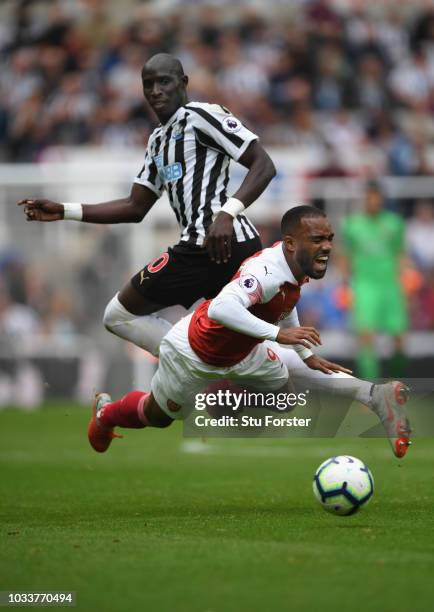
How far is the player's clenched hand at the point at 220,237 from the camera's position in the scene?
7164 mm

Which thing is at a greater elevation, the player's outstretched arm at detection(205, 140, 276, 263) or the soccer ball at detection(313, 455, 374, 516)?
the player's outstretched arm at detection(205, 140, 276, 263)

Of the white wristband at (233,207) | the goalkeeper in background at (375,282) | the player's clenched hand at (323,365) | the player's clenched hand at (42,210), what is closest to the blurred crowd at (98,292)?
the goalkeeper in background at (375,282)

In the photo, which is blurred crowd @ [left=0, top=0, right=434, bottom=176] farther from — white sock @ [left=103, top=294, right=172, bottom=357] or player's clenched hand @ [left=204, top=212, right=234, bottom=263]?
player's clenched hand @ [left=204, top=212, right=234, bottom=263]

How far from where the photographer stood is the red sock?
26.1 feet

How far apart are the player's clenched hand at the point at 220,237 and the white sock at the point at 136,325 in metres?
1.23

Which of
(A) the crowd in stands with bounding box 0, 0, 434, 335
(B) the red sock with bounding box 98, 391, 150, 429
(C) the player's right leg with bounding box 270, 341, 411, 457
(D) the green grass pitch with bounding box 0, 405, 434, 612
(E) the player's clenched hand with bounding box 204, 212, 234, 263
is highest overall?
(A) the crowd in stands with bounding box 0, 0, 434, 335

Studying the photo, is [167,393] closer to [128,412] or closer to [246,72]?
[128,412]

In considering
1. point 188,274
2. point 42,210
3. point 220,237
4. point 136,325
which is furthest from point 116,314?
point 220,237

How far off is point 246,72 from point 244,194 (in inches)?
484

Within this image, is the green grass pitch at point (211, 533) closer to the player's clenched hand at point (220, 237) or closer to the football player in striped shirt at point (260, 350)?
the football player in striped shirt at point (260, 350)

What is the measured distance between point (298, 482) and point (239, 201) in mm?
2495

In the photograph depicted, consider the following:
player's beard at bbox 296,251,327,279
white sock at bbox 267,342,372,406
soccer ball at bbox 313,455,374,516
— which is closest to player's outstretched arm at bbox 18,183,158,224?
white sock at bbox 267,342,372,406

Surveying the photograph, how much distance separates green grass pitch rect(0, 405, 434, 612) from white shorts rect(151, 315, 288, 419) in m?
0.70

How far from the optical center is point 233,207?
23.7ft
